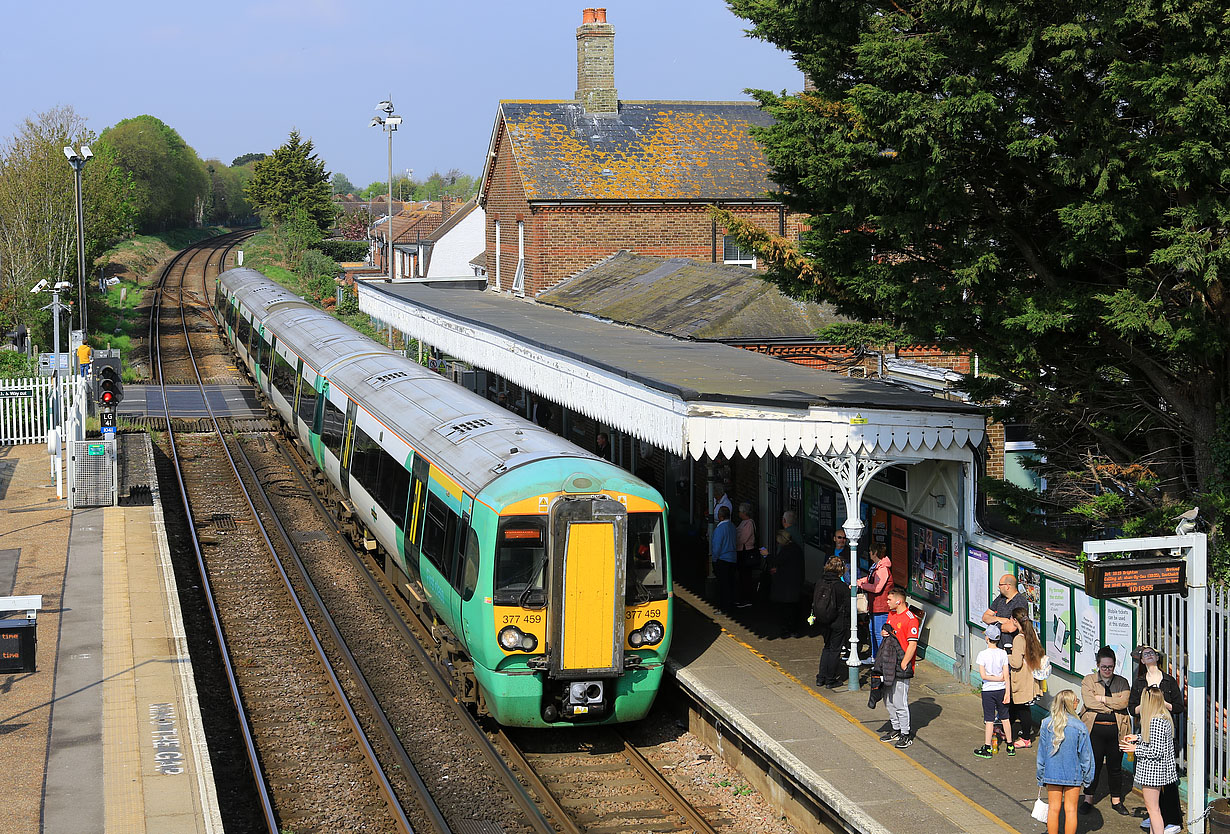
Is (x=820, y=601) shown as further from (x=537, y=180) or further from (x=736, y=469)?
(x=537, y=180)

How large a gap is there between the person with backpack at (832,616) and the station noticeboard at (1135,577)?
154 inches

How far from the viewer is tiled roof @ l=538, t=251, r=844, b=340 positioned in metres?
19.1

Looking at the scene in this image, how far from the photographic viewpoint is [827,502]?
1451 centimetres

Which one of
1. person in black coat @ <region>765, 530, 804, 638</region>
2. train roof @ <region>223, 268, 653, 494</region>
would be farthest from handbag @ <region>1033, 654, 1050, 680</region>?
train roof @ <region>223, 268, 653, 494</region>

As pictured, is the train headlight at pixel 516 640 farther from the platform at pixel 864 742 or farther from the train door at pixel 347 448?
the train door at pixel 347 448

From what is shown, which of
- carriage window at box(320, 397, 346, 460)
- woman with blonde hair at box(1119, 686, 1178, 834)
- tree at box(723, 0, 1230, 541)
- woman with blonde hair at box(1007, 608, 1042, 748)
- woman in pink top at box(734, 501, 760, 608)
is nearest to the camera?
tree at box(723, 0, 1230, 541)

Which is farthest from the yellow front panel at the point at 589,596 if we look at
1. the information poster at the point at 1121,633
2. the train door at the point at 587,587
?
the information poster at the point at 1121,633

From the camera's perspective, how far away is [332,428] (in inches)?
773

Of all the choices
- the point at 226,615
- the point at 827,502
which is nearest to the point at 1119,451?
the point at 827,502

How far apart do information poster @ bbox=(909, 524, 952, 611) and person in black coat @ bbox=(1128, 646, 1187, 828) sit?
3.36 meters

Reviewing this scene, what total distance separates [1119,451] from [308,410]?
1537cm

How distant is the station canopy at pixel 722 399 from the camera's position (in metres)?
11.7

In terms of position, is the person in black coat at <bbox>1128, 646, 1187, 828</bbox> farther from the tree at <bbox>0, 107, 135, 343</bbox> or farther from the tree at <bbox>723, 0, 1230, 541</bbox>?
the tree at <bbox>0, 107, 135, 343</bbox>

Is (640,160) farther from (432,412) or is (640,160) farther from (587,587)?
(587,587)
